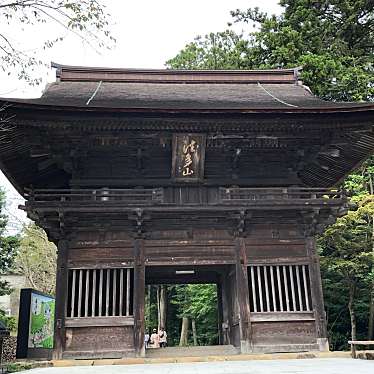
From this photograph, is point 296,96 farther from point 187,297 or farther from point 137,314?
point 187,297

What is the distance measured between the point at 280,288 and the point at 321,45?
51.9 feet

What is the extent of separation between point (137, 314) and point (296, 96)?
8.01 m

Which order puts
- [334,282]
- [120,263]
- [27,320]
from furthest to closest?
[334,282], [27,320], [120,263]

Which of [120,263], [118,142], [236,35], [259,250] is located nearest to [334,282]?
[259,250]

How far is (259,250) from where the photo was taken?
36.7ft

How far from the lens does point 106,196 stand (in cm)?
1070

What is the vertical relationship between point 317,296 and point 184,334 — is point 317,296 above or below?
above

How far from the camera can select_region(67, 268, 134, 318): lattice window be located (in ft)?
34.8

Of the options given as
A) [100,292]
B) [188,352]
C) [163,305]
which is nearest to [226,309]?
[188,352]

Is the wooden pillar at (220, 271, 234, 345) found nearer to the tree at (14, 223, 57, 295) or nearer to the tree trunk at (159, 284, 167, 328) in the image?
the tree trunk at (159, 284, 167, 328)

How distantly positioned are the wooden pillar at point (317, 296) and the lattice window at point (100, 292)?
4.69m

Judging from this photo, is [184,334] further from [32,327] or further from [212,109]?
[212,109]

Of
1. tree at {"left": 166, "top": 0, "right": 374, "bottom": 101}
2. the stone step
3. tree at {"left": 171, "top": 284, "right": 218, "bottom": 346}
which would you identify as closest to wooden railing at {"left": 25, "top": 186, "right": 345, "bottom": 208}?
the stone step

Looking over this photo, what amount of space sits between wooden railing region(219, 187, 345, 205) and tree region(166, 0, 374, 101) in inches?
410
